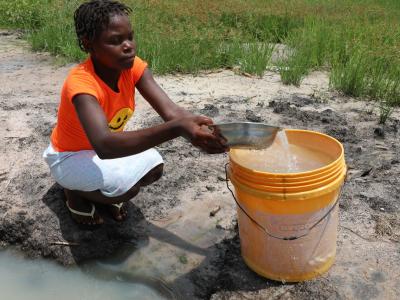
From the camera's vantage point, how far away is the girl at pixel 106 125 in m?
2.03

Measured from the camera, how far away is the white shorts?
2480 mm

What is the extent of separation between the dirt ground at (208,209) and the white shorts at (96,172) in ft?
1.01

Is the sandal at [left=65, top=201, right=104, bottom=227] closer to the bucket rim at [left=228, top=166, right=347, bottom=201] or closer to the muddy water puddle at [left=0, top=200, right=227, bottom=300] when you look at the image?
the muddy water puddle at [left=0, top=200, right=227, bottom=300]

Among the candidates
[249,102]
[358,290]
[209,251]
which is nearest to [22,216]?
[209,251]

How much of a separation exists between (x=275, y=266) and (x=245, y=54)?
345 cm

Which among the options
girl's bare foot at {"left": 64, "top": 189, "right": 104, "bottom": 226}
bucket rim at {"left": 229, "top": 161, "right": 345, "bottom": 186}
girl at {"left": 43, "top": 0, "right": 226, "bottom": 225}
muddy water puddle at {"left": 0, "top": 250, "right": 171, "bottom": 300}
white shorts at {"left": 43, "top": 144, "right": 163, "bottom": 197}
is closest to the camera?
bucket rim at {"left": 229, "top": 161, "right": 345, "bottom": 186}

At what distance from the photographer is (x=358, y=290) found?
83.9 inches

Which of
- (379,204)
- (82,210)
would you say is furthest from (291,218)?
(82,210)

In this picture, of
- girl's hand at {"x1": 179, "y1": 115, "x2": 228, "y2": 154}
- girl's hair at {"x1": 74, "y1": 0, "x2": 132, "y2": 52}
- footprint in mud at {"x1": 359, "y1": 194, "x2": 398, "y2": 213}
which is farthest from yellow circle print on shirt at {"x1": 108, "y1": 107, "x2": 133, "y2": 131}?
footprint in mud at {"x1": 359, "y1": 194, "x2": 398, "y2": 213}

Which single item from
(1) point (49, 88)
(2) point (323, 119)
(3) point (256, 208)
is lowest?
(1) point (49, 88)

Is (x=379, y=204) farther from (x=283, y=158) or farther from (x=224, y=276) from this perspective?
(x=224, y=276)

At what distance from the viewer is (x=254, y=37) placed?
6.33 m

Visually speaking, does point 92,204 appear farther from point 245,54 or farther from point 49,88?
point 245,54

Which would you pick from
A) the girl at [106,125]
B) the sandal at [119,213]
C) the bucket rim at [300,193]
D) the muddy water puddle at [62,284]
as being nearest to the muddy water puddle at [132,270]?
the muddy water puddle at [62,284]
